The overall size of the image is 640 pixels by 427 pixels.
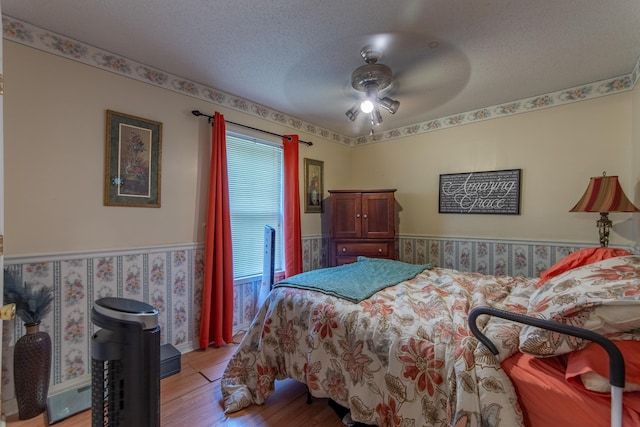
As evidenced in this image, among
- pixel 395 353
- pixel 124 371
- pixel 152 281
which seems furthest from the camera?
pixel 152 281

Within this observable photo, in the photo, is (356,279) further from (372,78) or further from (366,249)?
(372,78)

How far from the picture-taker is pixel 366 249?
345 cm

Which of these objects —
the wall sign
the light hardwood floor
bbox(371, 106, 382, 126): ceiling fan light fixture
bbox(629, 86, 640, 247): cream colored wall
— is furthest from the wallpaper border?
the light hardwood floor

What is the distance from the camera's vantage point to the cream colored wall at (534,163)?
2.48m

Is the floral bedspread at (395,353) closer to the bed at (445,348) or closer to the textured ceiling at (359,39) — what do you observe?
the bed at (445,348)

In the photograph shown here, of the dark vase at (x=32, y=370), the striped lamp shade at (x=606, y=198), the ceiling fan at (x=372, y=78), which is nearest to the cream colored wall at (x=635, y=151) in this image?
the striped lamp shade at (x=606, y=198)

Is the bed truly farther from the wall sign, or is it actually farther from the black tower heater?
the wall sign

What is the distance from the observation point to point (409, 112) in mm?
3188

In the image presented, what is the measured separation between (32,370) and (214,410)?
43.1 inches

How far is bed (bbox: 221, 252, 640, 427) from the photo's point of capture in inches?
37.6

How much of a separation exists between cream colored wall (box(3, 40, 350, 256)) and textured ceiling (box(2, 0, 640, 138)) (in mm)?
273

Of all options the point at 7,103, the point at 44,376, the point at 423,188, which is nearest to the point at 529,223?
the point at 423,188

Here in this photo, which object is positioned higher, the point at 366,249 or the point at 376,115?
the point at 376,115

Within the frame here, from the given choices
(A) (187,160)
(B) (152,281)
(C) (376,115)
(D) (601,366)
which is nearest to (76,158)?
(A) (187,160)
